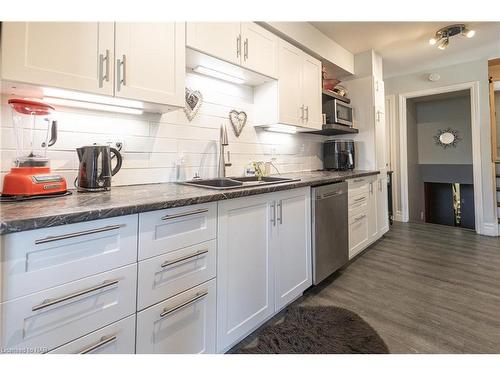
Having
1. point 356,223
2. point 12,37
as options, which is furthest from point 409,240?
point 12,37

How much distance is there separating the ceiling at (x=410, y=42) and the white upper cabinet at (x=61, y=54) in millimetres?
2123

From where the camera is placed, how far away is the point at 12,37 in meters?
0.96

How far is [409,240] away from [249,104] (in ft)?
9.11

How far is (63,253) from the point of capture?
78 cm

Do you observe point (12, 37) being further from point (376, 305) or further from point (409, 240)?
point (409, 240)

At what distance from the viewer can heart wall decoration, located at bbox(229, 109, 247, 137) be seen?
7.07 ft

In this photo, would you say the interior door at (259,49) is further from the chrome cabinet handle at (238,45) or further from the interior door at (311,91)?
the interior door at (311,91)

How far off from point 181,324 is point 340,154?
265 cm

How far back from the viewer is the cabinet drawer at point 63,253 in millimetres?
690

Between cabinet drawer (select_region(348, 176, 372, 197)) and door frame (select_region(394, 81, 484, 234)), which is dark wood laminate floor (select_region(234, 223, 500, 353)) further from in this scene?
cabinet drawer (select_region(348, 176, 372, 197))

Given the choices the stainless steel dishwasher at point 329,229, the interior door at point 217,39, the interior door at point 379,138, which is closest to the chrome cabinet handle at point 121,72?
the interior door at point 217,39

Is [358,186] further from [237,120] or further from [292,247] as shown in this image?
→ [237,120]

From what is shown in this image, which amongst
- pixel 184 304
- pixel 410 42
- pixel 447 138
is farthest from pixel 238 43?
pixel 447 138

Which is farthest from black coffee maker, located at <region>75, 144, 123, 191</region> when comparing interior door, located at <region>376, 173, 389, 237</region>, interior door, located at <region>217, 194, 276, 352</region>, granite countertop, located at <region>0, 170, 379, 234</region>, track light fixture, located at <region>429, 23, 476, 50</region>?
track light fixture, located at <region>429, 23, 476, 50</region>
